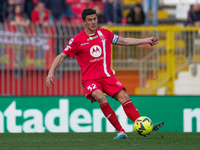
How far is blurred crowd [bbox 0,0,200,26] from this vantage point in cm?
1282

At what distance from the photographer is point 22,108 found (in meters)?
9.32

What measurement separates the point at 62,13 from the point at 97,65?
23.9 ft

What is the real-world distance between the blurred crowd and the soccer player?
5678 mm

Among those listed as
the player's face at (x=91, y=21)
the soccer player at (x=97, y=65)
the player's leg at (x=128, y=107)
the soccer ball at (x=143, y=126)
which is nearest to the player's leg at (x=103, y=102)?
the soccer player at (x=97, y=65)

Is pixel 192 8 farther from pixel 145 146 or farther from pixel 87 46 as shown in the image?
pixel 145 146

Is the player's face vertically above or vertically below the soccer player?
above

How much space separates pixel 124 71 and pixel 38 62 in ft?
7.32

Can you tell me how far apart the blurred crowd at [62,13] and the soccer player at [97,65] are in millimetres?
5678

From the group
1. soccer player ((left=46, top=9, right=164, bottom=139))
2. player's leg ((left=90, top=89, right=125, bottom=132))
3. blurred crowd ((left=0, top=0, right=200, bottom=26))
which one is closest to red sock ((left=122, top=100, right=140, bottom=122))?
soccer player ((left=46, top=9, right=164, bottom=139))

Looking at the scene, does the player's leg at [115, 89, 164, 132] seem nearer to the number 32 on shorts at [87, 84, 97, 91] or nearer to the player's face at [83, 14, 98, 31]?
the number 32 on shorts at [87, 84, 97, 91]

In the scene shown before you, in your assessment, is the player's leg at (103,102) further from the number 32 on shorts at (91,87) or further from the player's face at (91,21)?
the player's face at (91,21)

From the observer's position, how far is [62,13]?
45.1 ft

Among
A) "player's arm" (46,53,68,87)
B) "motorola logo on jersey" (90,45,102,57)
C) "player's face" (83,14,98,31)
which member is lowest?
"player's arm" (46,53,68,87)

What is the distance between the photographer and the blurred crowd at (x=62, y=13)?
42.1 feet
